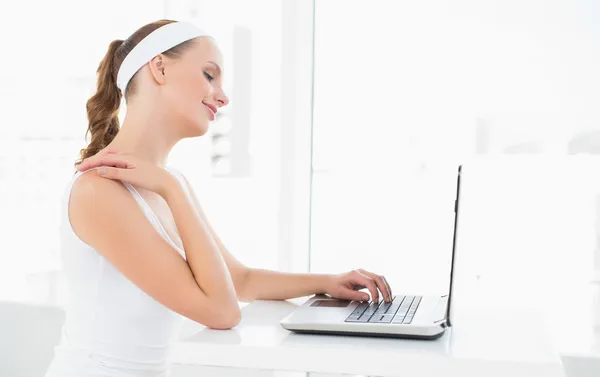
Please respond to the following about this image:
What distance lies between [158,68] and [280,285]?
559 millimetres

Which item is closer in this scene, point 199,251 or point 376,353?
point 376,353

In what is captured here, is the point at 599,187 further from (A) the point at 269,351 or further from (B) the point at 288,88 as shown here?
(A) the point at 269,351

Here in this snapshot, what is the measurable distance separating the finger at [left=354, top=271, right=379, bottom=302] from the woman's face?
485 mm

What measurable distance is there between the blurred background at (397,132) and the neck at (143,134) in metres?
1.03

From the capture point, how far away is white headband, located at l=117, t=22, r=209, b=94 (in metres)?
1.73

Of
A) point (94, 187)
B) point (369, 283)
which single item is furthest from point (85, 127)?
point (369, 283)

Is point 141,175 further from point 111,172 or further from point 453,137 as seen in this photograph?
point 453,137

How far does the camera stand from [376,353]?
112 cm

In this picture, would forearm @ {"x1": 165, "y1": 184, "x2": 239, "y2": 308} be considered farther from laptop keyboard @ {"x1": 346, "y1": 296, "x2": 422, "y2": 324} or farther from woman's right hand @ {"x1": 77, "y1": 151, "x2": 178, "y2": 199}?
laptop keyboard @ {"x1": 346, "y1": 296, "x2": 422, "y2": 324}

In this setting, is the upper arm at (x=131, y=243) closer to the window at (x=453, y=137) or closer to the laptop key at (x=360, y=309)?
the laptop key at (x=360, y=309)

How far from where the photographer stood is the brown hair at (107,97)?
179cm

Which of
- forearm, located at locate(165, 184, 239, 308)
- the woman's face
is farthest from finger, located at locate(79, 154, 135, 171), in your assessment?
the woman's face

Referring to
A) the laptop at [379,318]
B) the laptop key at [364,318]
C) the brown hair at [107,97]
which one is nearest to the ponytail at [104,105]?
the brown hair at [107,97]

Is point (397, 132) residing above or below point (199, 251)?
above
